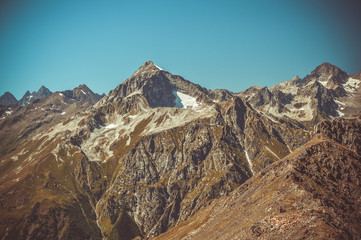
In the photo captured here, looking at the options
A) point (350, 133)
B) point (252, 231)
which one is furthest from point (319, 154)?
point (350, 133)

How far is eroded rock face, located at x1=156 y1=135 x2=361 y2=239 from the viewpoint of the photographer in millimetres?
71062

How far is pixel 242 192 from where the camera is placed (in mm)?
135875

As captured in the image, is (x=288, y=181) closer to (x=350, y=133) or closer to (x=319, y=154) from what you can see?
(x=319, y=154)

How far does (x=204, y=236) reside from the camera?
364ft

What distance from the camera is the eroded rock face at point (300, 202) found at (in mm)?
71062

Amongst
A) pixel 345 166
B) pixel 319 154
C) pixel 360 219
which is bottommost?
pixel 360 219

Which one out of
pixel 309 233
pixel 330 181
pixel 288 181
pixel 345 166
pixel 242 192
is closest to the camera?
pixel 309 233

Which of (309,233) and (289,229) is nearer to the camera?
(309,233)

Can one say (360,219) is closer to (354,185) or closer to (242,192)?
(354,185)

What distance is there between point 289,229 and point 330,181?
54.3m

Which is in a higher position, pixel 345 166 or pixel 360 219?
pixel 345 166

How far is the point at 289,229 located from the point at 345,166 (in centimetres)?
7257

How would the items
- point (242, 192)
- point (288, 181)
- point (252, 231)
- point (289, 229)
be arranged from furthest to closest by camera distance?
point (242, 192), point (288, 181), point (252, 231), point (289, 229)

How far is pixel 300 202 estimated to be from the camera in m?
86.0
